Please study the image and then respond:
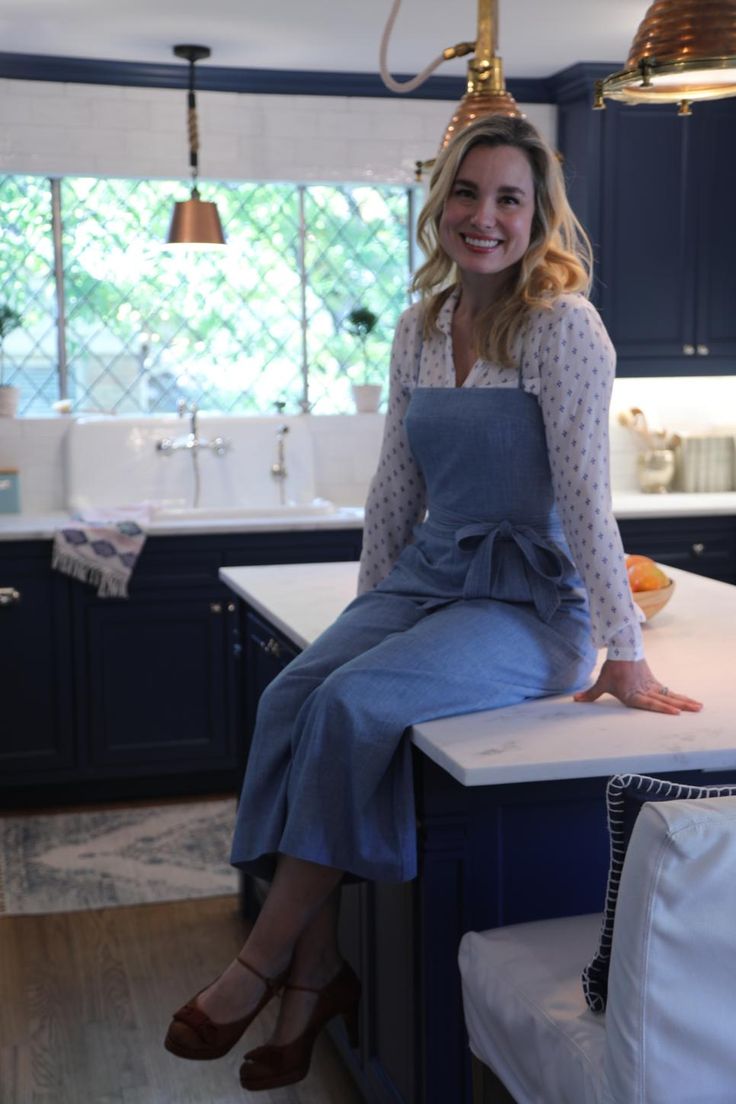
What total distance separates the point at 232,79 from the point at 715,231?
6.25 ft

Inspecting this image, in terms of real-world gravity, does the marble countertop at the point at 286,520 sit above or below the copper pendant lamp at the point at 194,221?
below

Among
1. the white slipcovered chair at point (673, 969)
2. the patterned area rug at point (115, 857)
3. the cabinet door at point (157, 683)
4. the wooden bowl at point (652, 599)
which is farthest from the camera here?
the cabinet door at point (157, 683)

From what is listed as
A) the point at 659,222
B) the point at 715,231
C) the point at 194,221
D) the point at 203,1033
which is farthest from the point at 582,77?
the point at 203,1033

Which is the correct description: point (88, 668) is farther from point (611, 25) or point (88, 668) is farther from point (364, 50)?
point (611, 25)

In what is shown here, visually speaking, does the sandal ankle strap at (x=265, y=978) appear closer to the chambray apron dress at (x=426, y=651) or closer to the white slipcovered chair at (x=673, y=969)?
the chambray apron dress at (x=426, y=651)

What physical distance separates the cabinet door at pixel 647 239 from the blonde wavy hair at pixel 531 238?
2.95m

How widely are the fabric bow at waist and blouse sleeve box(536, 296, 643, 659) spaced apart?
7cm

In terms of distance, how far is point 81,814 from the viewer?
466 cm

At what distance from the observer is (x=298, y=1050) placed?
2.24m

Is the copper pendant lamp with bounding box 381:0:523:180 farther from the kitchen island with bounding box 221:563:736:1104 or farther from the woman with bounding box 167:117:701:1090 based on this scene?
the kitchen island with bounding box 221:563:736:1104

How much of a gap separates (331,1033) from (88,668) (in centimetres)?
204

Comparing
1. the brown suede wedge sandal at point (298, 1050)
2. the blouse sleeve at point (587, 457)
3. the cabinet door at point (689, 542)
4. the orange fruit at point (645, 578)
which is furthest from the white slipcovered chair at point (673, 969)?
the cabinet door at point (689, 542)

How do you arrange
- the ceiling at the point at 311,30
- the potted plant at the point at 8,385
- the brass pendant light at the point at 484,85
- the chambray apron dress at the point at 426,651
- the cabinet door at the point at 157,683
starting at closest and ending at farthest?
the chambray apron dress at the point at 426,651
the brass pendant light at the point at 484,85
the ceiling at the point at 311,30
the cabinet door at the point at 157,683
the potted plant at the point at 8,385

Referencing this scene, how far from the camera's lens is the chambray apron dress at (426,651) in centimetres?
202
